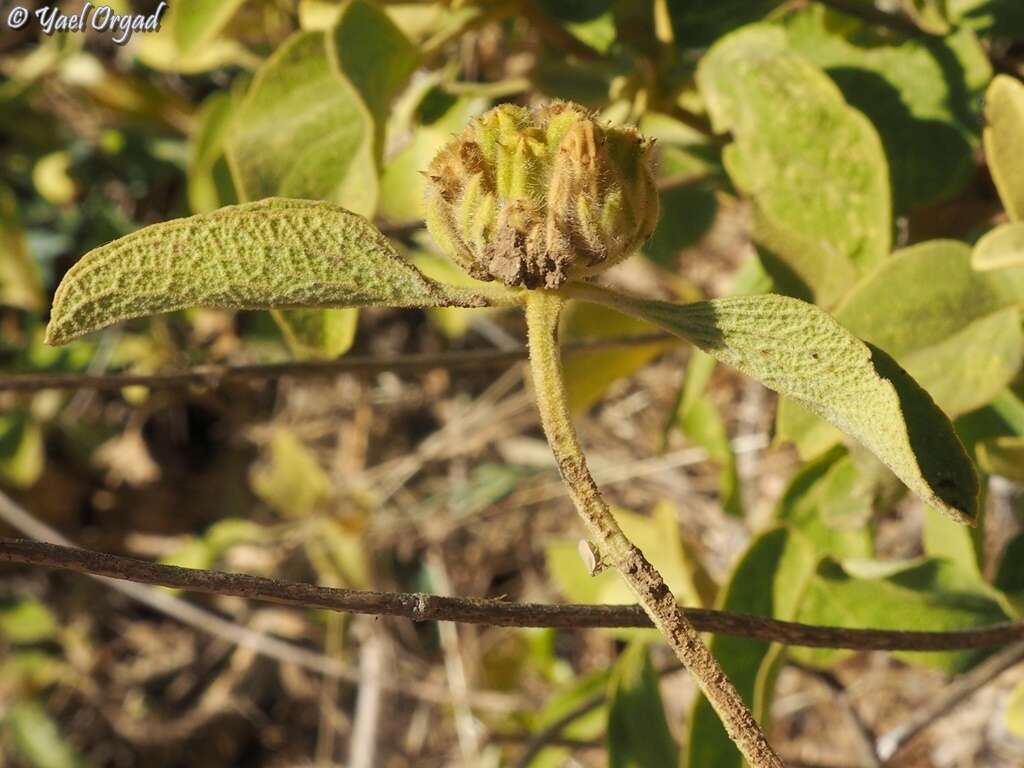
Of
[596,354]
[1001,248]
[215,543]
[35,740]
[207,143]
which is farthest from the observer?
[35,740]

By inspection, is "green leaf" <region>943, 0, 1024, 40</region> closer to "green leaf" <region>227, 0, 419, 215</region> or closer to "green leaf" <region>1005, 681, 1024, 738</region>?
"green leaf" <region>227, 0, 419, 215</region>

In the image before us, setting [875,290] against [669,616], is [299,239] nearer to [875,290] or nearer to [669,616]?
[669,616]

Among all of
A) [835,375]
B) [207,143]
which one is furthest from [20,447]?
[835,375]

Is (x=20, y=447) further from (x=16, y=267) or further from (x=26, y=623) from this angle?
(x=26, y=623)

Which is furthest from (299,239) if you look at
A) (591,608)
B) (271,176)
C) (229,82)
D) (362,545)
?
(229,82)

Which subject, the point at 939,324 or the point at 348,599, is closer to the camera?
the point at 348,599

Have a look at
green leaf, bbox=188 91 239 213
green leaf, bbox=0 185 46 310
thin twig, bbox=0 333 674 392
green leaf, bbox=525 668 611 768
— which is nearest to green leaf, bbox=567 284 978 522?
thin twig, bbox=0 333 674 392

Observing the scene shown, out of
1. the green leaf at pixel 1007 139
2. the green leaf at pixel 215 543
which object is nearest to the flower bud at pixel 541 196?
the green leaf at pixel 1007 139
